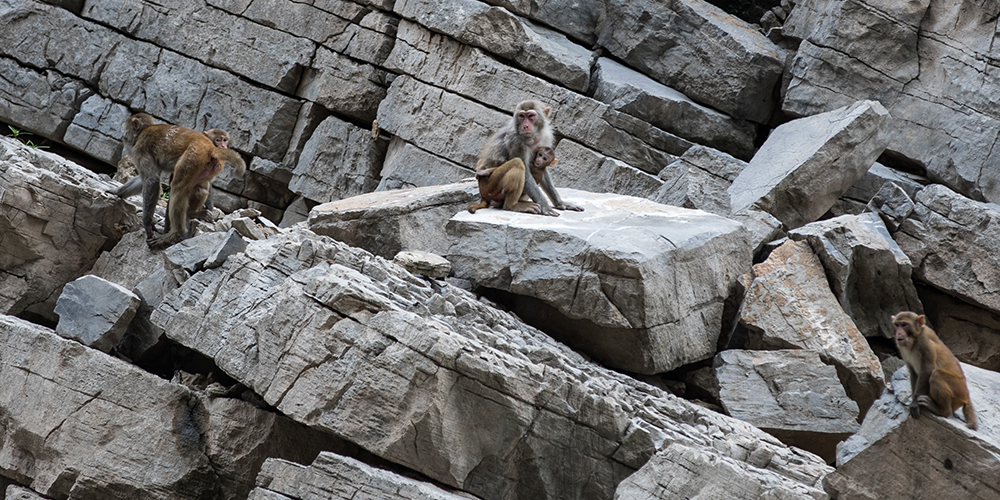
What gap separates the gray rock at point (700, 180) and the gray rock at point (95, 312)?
618 centimetres

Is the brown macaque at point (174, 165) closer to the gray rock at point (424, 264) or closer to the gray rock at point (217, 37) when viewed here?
the gray rock at point (424, 264)

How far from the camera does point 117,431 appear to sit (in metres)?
6.37

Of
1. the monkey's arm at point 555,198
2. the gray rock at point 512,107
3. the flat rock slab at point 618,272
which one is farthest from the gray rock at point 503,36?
the flat rock slab at point 618,272

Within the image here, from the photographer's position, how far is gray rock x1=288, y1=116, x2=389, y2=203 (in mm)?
13039

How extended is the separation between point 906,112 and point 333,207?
27.2 feet

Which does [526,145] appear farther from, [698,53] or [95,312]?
[698,53]

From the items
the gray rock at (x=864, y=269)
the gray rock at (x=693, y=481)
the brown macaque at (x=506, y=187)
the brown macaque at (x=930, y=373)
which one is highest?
the gray rock at (x=864, y=269)

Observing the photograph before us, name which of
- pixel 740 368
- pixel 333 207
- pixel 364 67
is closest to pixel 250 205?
pixel 364 67

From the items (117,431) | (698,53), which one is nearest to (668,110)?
(698,53)

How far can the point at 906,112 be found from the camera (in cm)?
1209

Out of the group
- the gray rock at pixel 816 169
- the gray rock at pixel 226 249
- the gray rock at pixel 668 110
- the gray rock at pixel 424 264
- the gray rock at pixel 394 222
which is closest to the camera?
the gray rock at pixel 226 249

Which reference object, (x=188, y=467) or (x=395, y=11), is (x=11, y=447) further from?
(x=395, y=11)

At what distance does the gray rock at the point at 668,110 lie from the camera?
12.2 metres

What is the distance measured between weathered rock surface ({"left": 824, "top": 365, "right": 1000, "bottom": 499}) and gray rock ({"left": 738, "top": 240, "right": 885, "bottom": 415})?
2.28 m
